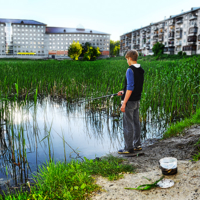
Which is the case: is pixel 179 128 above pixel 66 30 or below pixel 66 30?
below

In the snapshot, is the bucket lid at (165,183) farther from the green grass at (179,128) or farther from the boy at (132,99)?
the green grass at (179,128)

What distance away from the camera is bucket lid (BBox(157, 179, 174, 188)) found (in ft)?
8.18

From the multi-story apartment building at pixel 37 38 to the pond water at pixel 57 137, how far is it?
9639 cm

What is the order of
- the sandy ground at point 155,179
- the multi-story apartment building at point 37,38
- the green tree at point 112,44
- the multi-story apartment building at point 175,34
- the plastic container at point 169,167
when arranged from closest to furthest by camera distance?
the sandy ground at point 155,179 → the plastic container at point 169,167 → the multi-story apartment building at point 175,34 → the multi-story apartment building at point 37,38 → the green tree at point 112,44

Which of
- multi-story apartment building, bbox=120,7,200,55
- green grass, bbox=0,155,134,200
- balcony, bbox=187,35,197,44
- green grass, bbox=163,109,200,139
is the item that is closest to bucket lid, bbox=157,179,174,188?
green grass, bbox=0,155,134,200

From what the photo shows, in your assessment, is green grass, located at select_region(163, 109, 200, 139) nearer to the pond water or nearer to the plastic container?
the pond water

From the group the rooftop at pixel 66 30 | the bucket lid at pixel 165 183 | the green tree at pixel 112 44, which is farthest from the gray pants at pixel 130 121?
the green tree at pixel 112 44

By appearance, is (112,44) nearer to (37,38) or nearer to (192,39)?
(37,38)

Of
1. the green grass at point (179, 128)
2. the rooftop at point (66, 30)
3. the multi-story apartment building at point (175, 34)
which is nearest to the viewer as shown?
the green grass at point (179, 128)

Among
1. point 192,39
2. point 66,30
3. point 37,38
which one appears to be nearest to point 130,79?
point 192,39

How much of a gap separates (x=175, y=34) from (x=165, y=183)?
230ft

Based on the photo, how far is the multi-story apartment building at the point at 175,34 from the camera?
55.9 metres

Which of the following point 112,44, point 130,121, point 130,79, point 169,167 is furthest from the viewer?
point 112,44

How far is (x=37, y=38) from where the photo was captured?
10169cm
